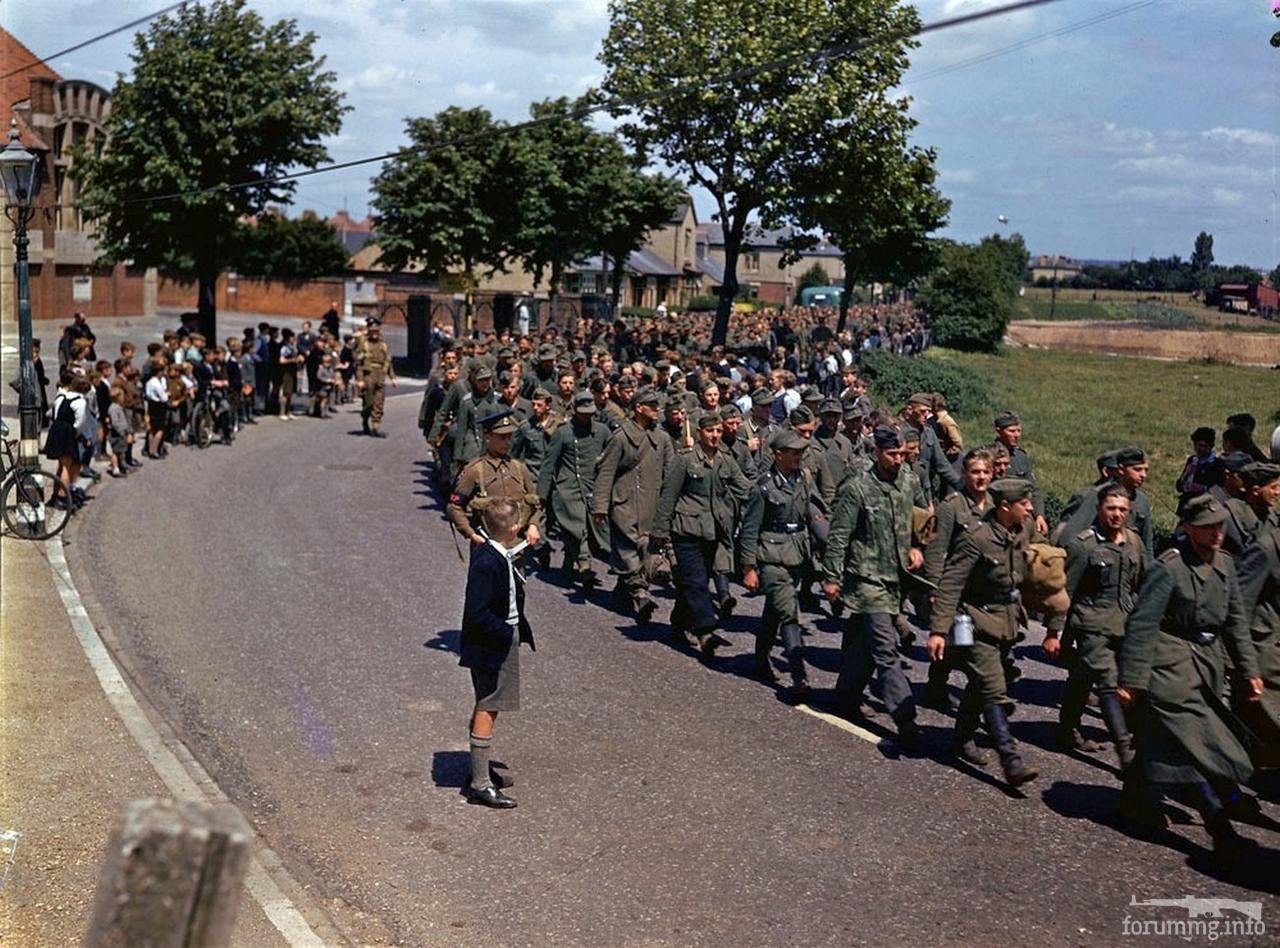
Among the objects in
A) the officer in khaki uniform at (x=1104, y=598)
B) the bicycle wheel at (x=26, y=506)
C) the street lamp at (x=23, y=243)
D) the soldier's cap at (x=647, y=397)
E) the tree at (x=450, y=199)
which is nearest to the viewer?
the officer in khaki uniform at (x=1104, y=598)

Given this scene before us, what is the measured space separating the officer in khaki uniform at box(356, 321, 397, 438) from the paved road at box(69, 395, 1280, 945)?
444 inches

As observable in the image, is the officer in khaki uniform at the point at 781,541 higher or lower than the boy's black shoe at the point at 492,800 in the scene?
higher

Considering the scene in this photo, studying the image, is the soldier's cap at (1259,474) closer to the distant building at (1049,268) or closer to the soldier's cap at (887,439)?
the soldier's cap at (887,439)

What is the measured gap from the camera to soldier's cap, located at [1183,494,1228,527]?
7.78 meters

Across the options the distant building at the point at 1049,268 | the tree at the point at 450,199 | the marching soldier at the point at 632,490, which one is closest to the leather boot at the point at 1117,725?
the marching soldier at the point at 632,490

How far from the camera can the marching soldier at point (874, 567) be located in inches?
379

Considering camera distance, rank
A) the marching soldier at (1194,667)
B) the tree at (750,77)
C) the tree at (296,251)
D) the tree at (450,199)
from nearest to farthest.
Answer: the marching soldier at (1194,667) → the tree at (750,77) → the tree at (450,199) → the tree at (296,251)

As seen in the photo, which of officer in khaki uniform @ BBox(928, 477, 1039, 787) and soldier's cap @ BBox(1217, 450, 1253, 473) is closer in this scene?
officer in khaki uniform @ BBox(928, 477, 1039, 787)

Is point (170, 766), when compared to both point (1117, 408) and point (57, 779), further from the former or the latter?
point (1117, 408)

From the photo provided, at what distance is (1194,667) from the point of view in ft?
25.3

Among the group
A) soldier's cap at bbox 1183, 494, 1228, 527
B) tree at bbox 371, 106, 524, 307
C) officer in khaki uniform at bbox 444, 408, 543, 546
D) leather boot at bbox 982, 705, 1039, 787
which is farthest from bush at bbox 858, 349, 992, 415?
soldier's cap at bbox 1183, 494, 1228, 527

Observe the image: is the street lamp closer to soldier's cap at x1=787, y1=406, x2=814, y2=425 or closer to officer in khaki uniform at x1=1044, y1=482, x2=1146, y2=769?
soldier's cap at x1=787, y1=406, x2=814, y2=425

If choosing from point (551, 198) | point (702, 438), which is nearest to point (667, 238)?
point (551, 198)

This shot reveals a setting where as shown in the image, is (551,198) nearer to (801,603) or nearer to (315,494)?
(315,494)
